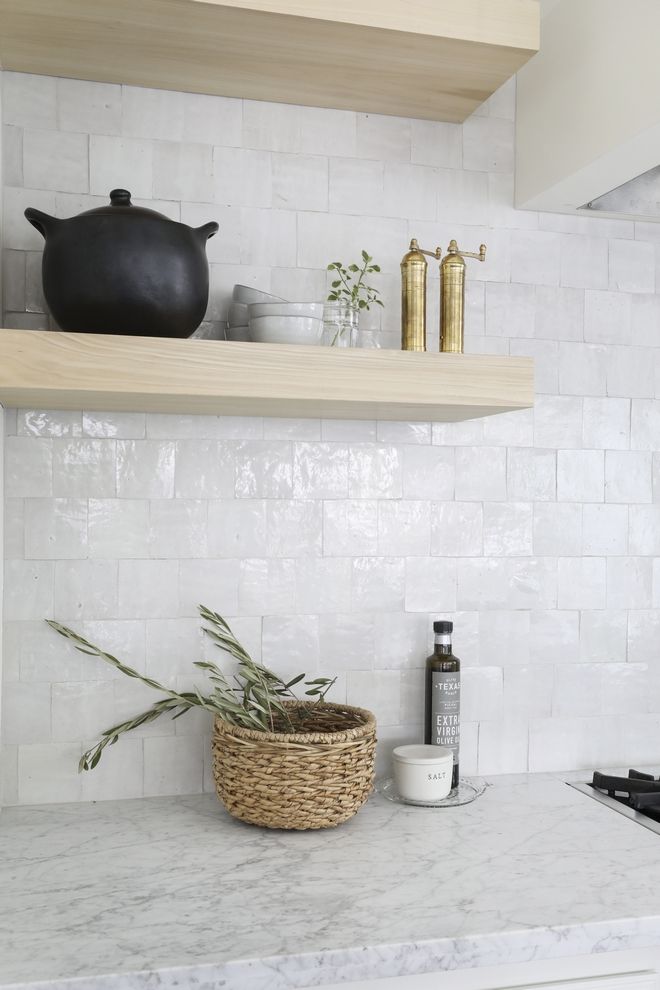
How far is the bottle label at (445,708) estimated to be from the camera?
1.69 meters

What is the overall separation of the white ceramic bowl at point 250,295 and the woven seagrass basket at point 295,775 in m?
0.72

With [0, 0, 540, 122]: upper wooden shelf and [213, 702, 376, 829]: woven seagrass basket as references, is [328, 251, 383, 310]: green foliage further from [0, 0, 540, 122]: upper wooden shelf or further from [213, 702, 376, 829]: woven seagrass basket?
[213, 702, 376, 829]: woven seagrass basket

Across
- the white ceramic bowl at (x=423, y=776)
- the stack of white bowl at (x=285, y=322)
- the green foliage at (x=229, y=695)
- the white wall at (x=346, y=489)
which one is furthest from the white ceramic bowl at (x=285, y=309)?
the white ceramic bowl at (x=423, y=776)

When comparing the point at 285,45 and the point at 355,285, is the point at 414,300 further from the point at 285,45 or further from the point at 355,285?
the point at 285,45

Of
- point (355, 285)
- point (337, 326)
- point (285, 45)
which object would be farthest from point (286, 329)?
point (285, 45)

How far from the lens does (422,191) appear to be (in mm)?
1811

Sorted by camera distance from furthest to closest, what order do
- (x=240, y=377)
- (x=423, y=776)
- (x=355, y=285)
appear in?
(x=355, y=285), (x=423, y=776), (x=240, y=377)

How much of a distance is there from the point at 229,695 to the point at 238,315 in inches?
26.7

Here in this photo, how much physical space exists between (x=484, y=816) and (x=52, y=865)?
2.30ft

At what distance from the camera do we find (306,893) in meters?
1.22

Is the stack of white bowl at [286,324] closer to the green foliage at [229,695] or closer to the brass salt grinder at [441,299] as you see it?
the brass salt grinder at [441,299]

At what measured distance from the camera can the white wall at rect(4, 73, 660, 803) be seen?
5.32 ft

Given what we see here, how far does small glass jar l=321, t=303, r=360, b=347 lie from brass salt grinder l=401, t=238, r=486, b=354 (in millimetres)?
123

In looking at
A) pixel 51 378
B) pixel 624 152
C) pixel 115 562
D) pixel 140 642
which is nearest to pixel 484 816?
pixel 140 642
